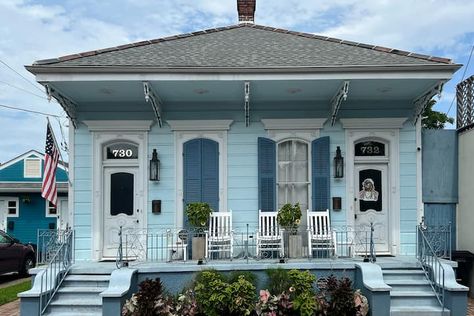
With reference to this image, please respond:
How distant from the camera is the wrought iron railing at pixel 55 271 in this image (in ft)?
26.0

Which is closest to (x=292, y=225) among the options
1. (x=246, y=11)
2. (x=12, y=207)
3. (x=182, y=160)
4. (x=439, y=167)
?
(x=182, y=160)

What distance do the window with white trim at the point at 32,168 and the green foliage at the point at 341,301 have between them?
18.7 m

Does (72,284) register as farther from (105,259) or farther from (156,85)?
(156,85)

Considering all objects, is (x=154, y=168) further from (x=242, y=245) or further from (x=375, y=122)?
(x=375, y=122)

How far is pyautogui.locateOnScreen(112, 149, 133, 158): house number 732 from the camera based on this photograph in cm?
1024

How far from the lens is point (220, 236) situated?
366 inches

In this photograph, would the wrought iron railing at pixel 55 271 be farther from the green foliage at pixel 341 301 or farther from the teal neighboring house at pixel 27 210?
the teal neighboring house at pixel 27 210

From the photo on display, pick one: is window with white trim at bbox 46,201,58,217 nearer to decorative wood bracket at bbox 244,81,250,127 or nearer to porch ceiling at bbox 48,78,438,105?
porch ceiling at bbox 48,78,438,105

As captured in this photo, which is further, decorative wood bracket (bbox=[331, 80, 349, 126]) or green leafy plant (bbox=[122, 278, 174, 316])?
decorative wood bracket (bbox=[331, 80, 349, 126])

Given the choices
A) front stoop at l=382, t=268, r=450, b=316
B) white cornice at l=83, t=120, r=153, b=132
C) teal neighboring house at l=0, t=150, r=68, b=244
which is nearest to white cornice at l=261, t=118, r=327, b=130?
white cornice at l=83, t=120, r=153, b=132

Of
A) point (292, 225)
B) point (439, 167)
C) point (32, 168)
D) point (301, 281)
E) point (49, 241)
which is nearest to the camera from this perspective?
point (301, 281)

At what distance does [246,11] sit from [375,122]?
186 inches

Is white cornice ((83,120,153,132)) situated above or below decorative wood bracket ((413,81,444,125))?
below

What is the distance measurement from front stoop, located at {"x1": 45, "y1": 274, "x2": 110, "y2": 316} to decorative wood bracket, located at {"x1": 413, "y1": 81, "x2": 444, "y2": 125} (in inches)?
249
